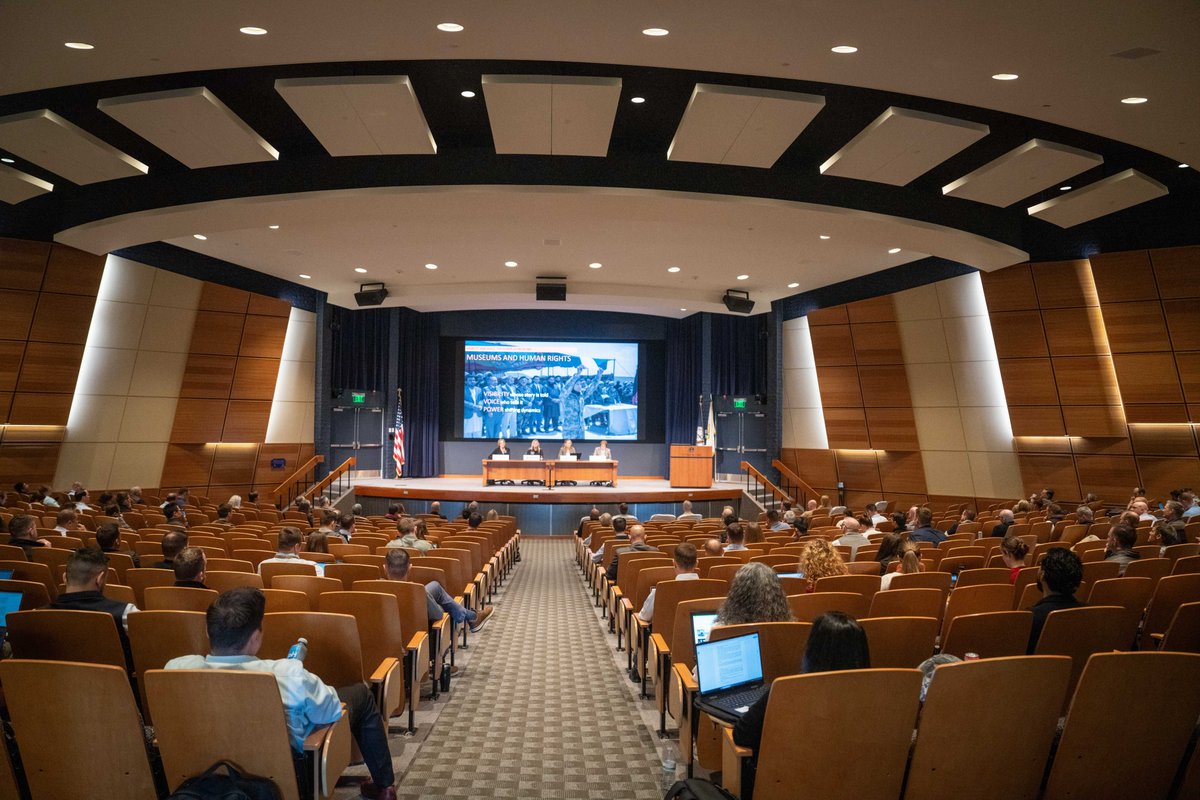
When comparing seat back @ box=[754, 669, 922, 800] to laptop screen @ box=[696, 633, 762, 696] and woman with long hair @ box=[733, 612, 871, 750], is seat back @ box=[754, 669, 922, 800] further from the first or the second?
laptop screen @ box=[696, 633, 762, 696]

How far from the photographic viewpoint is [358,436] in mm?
19453

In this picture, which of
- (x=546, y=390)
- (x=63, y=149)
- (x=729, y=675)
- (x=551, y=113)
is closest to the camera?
(x=729, y=675)

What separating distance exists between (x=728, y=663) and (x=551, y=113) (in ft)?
21.1

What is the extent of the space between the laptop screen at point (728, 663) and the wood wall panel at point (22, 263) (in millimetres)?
12767

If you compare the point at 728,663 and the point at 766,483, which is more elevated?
the point at 766,483

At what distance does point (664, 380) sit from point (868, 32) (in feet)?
51.8

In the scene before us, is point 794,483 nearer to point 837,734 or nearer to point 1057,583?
point 1057,583

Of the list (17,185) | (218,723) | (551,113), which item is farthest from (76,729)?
(17,185)

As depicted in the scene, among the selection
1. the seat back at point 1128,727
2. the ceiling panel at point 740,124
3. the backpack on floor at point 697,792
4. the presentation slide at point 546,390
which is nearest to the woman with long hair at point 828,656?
the backpack on floor at point 697,792

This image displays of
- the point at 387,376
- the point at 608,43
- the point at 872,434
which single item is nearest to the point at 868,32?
the point at 608,43

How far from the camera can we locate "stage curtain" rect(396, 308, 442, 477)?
67.8 ft

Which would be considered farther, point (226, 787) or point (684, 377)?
point (684, 377)

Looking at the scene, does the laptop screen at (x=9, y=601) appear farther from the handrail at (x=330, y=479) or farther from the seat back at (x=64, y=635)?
the handrail at (x=330, y=479)

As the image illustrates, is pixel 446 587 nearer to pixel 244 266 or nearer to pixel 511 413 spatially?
pixel 244 266
